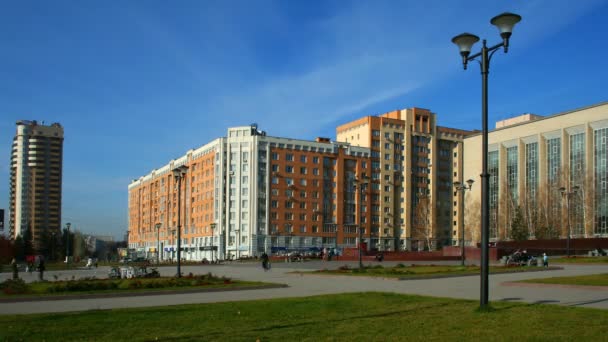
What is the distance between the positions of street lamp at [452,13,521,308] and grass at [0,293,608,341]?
999mm

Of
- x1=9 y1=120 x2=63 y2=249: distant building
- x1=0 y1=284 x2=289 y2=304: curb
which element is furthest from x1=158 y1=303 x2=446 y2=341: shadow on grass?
x1=9 y1=120 x2=63 y2=249: distant building

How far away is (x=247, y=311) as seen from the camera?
13.6 m

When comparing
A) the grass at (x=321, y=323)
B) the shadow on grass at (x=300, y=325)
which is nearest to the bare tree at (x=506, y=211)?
the grass at (x=321, y=323)

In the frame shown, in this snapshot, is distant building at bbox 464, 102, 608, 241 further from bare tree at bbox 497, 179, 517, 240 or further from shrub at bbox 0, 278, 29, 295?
shrub at bbox 0, 278, 29, 295

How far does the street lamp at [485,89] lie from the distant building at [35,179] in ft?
578

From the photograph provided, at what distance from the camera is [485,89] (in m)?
12.9

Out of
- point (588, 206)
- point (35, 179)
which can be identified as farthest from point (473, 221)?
point (35, 179)

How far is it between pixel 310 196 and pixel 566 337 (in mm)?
96083

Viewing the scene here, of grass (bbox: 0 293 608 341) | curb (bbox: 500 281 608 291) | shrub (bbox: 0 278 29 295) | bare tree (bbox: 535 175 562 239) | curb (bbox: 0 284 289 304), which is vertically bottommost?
curb (bbox: 0 284 289 304)

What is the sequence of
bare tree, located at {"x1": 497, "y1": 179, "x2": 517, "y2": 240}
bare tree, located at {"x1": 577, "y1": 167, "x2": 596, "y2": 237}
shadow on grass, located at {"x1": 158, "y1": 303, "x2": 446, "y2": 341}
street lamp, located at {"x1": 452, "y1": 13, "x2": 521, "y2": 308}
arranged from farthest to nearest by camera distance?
bare tree, located at {"x1": 497, "y1": 179, "x2": 517, "y2": 240} < bare tree, located at {"x1": 577, "y1": 167, "x2": 596, "y2": 237} < street lamp, located at {"x1": 452, "y1": 13, "x2": 521, "y2": 308} < shadow on grass, located at {"x1": 158, "y1": 303, "x2": 446, "y2": 341}

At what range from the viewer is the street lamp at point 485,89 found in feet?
40.5

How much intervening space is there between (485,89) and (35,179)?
181 meters

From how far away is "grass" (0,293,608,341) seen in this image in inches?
382

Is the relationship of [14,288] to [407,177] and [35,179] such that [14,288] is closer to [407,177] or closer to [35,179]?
[407,177]
